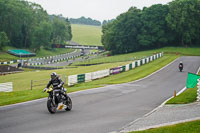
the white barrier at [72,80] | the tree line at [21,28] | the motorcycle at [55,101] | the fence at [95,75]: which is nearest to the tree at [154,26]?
the tree line at [21,28]

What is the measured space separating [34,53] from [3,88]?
288 feet

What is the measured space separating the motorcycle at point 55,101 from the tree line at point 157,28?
274 feet

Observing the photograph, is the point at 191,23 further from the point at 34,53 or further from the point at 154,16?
the point at 34,53

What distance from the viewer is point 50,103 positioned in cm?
1414

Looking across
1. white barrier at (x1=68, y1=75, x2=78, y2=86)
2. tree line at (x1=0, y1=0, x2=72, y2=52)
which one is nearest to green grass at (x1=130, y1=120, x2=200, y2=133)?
white barrier at (x1=68, y1=75, x2=78, y2=86)

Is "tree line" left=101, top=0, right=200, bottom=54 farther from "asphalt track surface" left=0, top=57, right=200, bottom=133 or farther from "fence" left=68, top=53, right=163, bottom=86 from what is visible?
"asphalt track surface" left=0, top=57, right=200, bottom=133

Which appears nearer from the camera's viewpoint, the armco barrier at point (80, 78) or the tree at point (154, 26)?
the armco barrier at point (80, 78)

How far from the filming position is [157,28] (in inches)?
3794

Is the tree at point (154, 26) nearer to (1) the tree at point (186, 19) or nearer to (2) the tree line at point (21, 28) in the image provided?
(1) the tree at point (186, 19)

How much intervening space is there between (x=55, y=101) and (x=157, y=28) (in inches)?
3388

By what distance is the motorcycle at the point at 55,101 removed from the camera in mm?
14154

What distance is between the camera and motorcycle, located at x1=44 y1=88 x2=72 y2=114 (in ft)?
46.4

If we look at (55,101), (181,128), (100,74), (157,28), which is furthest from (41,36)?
(181,128)

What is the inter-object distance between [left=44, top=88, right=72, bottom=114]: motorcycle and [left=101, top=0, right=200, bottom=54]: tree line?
83366 mm
